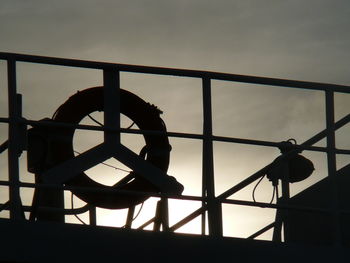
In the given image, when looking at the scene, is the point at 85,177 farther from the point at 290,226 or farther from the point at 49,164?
the point at 290,226

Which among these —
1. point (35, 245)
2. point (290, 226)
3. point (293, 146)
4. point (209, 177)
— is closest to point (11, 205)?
point (35, 245)

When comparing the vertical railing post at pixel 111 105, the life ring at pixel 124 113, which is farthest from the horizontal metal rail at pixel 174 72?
the life ring at pixel 124 113

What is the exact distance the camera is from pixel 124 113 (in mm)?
7895

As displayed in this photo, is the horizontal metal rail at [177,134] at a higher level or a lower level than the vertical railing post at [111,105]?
lower

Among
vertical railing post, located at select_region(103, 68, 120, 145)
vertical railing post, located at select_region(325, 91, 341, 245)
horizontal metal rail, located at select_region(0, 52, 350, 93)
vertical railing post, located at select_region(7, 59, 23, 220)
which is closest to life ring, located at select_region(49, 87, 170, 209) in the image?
vertical railing post, located at select_region(103, 68, 120, 145)

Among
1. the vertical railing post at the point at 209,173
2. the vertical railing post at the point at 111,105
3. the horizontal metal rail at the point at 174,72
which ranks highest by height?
the horizontal metal rail at the point at 174,72

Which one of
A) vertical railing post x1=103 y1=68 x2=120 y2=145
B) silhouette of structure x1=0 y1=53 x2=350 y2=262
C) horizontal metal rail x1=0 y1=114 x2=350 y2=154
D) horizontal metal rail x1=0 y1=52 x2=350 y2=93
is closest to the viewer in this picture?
silhouette of structure x1=0 y1=53 x2=350 y2=262

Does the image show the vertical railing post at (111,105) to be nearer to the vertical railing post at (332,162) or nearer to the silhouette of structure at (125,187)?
the silhouette of structure at (125,187)

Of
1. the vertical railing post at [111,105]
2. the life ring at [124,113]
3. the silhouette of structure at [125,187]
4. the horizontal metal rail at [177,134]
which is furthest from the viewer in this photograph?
the life ring at [124,113]

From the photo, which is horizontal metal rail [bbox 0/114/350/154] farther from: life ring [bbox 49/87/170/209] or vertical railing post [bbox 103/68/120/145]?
life ring [bbox 49/87/170/209]

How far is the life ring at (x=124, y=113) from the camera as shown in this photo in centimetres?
729

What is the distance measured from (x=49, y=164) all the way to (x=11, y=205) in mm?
955

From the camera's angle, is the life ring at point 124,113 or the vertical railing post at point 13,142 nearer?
the vertical railing post at point 13,142

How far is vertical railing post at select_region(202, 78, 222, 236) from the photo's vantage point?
676 centimetres
